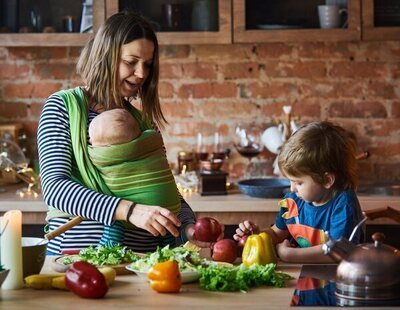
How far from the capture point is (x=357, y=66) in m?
5.20

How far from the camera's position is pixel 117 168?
3.35 metres

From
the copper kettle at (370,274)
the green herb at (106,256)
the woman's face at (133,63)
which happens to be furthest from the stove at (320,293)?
the woman's face at (133,63)

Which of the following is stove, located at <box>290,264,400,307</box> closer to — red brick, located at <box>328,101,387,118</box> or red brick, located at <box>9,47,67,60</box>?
red brick, located at <box>328,101,387,118</box>

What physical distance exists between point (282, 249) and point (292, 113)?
2.23 metres

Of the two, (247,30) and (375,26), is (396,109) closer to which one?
(375,26)

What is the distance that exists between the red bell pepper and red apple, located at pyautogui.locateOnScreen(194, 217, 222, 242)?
1.87 feet

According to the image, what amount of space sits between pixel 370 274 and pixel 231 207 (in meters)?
2.04

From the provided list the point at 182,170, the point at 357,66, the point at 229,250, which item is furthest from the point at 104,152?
the point at 357,66

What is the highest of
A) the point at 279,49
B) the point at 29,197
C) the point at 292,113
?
the point at 279,49

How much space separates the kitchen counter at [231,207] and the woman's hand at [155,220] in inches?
58.4

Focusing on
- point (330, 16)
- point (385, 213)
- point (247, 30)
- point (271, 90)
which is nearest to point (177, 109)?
point (271, 90)

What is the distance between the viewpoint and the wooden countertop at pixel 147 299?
8.25ft

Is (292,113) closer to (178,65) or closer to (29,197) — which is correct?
(178,65)

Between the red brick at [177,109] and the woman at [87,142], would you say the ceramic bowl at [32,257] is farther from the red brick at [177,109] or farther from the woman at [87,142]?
the red brick at [177,109]
